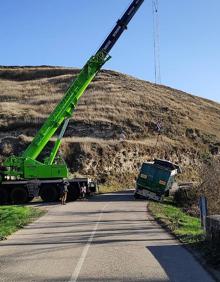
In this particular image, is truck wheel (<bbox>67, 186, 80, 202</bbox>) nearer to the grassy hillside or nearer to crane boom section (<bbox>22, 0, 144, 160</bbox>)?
crane boom section (<bbox>22, 0, 144, 160</bbox>)

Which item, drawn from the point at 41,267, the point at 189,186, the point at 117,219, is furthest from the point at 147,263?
the point at 189,186

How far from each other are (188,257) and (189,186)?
25533 mm

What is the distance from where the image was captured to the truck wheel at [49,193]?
34.7m

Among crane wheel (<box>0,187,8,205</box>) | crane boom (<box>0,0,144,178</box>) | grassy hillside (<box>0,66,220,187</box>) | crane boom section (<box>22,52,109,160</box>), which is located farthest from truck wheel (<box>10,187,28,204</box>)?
grassy hillside (<box>0,66,220,187</box>)

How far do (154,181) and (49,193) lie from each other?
24.5ft

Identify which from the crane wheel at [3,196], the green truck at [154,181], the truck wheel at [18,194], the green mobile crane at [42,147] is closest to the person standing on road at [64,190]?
the green mobile crane at [42,147]

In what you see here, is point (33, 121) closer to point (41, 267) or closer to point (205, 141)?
point (205, 141)

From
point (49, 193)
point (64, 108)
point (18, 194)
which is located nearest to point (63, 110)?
point (64, 108)

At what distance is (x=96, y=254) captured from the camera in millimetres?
12703

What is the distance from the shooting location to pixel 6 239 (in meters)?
15.8

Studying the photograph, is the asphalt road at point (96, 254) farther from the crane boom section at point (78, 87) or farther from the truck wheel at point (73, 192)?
the truck wheel at point (73, 192)

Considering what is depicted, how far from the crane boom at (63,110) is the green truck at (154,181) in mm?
7306

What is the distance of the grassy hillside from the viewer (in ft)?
179

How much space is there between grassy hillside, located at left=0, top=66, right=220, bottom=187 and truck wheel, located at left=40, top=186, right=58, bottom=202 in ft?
55.7
